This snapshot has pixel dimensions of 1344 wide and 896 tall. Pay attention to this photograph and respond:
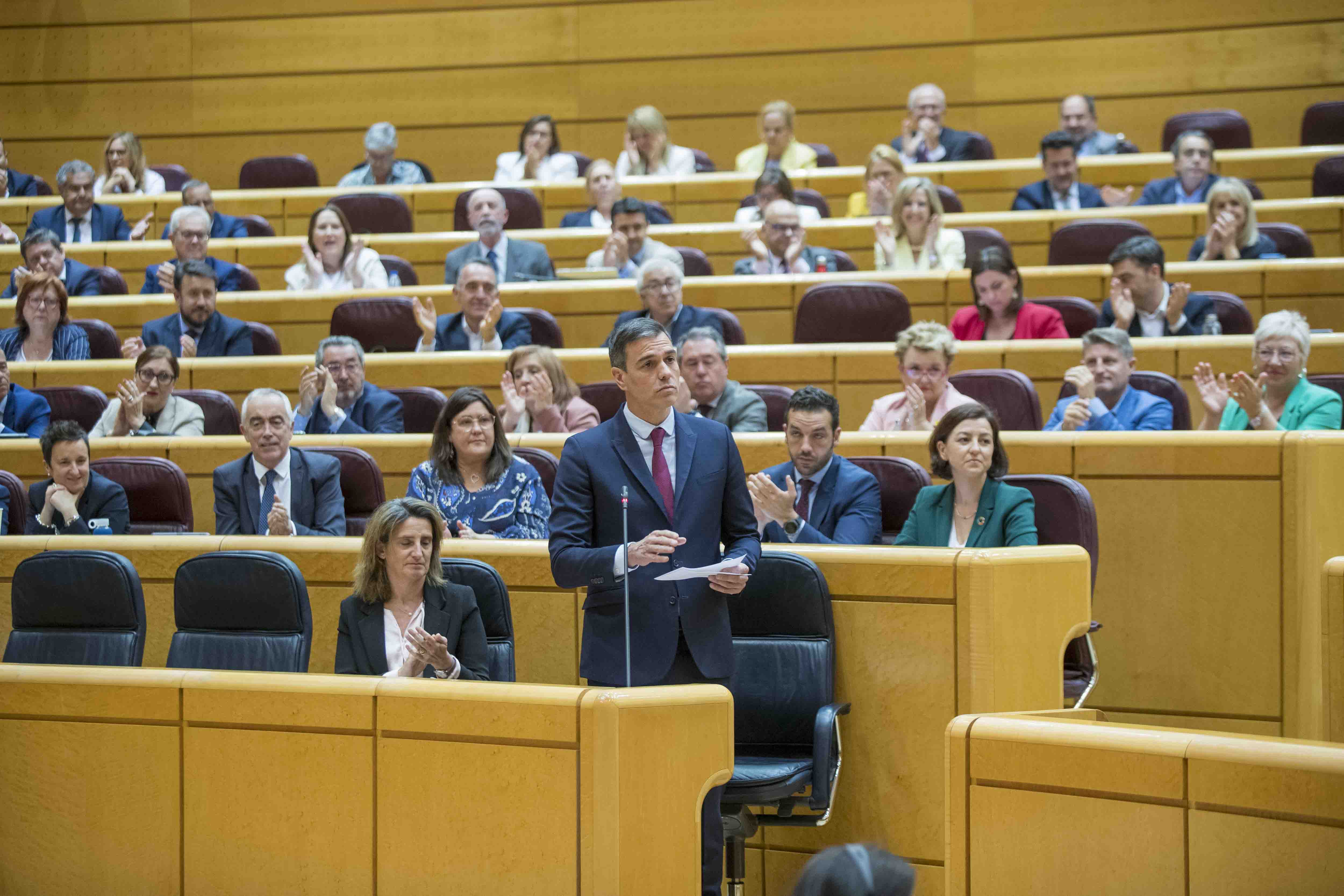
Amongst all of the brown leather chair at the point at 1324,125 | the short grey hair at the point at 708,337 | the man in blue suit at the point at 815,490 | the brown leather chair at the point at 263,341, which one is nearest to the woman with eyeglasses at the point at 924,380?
the short grey hair at the point at 708,337

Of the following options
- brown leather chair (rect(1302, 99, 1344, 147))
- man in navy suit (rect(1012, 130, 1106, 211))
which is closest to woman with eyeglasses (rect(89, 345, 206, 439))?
man in navy suit (rect(1012, 130, 1106, 211))

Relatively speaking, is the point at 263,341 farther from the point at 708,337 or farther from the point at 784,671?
the point at 784,671

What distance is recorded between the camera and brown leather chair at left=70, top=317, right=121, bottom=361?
4562mm

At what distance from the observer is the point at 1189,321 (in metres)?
3.90

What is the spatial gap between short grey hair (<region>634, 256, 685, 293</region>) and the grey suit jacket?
64 cm

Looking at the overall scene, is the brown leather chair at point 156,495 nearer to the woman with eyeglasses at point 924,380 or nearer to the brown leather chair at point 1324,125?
the woman with eyeglasses at point 924,380

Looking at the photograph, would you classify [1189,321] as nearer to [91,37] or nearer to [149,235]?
[149,235]

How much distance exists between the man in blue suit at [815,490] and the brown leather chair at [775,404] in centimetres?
65

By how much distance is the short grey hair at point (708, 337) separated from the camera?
11.3 feet

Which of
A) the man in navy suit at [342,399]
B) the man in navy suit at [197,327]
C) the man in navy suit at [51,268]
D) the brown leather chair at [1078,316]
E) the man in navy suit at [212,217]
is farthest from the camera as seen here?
the man in navy suit at [212,217]

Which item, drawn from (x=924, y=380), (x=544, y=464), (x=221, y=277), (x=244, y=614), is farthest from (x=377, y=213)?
Result: (x=244, y=614)

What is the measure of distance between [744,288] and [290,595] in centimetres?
243

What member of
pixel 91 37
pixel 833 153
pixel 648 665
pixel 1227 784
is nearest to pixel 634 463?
pixel 648 665

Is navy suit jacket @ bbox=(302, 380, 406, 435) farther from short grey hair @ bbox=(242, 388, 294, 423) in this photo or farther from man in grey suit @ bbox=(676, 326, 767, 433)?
man in grey suit @ bbox=(676, 326, 767, 433)
